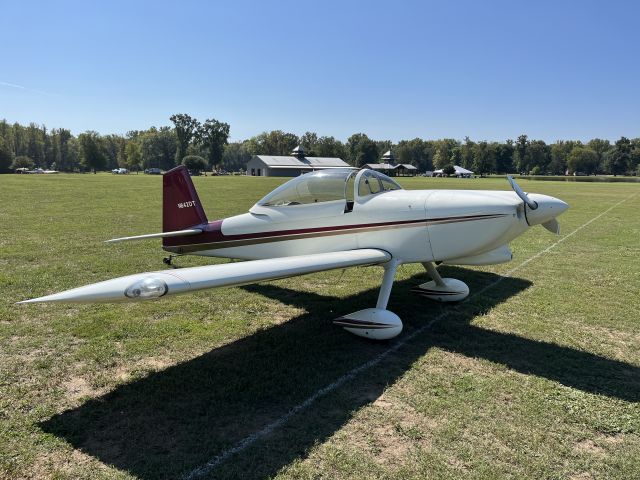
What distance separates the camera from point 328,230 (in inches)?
256

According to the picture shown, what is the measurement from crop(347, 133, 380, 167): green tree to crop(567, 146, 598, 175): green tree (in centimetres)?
6071

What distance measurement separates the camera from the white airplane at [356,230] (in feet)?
17.8

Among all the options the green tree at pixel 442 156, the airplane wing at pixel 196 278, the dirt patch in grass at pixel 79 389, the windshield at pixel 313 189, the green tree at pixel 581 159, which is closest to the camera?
the airplane wing at pixel 196 278

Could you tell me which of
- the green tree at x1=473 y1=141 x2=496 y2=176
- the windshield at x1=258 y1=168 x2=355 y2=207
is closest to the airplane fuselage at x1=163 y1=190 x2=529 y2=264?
the windshield at x1=258 y1=168 x2=355 y2=207

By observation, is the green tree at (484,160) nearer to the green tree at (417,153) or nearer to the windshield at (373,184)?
the green tree at (417,153)

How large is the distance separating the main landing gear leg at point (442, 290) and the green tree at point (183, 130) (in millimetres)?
118683

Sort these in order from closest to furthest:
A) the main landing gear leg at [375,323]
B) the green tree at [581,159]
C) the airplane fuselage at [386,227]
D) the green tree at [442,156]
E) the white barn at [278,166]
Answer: the main landing gear leg at [375,323]
the airplane fuselage at [386,227]
the white barn at [278,166]
the green tree at [581,159]
the green tree at [442,156]

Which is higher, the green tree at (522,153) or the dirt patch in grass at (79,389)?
the green tree at (522,153)

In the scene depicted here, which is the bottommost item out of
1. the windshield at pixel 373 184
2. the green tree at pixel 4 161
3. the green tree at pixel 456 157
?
the windshield at pixel 373 184

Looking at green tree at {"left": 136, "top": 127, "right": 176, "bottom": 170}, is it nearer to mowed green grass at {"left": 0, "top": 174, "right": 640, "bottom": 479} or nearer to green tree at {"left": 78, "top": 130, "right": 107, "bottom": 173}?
green tree at {"left": 78, "top": 130, "right": 107, "bottom": 173}

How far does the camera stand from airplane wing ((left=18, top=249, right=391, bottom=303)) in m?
3.42

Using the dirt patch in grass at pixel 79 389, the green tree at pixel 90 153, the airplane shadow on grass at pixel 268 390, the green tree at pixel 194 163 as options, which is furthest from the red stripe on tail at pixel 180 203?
the green tree at pixel 90 153

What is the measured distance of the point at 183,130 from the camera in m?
118

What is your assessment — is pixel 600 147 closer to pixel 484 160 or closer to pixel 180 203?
pixel 484 160
